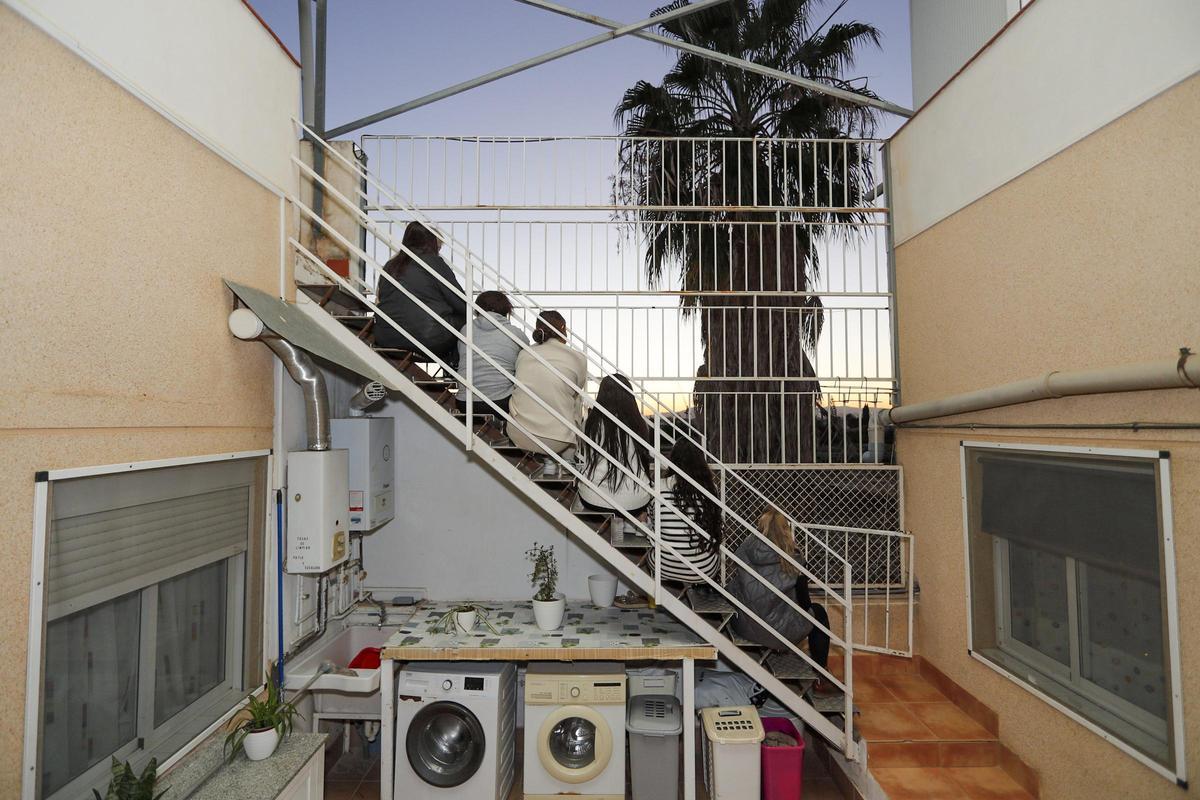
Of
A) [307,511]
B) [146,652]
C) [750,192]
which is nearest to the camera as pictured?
[146,652]

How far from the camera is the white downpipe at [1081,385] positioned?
2.61 m

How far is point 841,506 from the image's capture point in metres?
→ 5.10

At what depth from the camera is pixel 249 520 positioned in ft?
11.9

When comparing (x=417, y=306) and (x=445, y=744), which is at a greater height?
(x=417, y=306)

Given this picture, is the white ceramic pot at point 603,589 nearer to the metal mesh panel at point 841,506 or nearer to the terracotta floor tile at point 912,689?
the metal mesh panel at point 841,506

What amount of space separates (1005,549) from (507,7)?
18.7 feet

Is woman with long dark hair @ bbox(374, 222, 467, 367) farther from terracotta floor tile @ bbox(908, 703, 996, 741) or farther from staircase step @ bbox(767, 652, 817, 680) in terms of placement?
terracotta floor tile @ bbox(908, 703, 996, 741)

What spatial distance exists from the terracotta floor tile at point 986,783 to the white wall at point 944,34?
464 centimetres

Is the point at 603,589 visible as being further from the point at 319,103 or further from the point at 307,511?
the point at 319,103

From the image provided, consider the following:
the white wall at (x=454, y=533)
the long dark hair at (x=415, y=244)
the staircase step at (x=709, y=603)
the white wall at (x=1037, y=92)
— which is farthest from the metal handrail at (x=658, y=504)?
the white wall at (x=1037, y=92)

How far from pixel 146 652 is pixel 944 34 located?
6.66m

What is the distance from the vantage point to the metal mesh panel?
200 inches

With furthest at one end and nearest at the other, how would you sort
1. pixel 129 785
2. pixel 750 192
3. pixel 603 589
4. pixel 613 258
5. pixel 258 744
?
pixel 750 192, pixel 613 258, pixel 603 589, pixel 258 744, pixel 129 785

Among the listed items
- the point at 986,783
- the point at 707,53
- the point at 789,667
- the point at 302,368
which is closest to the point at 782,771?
the point at 789,667
